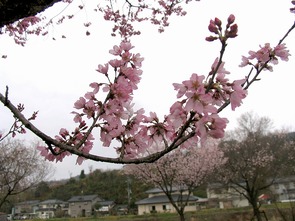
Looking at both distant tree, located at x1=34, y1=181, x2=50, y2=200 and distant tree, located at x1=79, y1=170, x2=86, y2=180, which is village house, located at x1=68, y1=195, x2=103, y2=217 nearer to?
distant tree, located at x1=79, y1=170, x2=86, y2=180

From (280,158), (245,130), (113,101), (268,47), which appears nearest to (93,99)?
(113,101)

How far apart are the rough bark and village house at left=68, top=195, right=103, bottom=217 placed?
222ft

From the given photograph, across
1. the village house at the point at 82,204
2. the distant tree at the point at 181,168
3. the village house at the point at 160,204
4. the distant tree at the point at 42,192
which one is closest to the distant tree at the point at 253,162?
the distant tree at the point at 181,168

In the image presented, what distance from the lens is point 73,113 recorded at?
191cm

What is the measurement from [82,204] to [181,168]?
171 ft

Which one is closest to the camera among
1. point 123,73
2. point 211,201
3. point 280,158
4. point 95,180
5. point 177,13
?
point 123,73

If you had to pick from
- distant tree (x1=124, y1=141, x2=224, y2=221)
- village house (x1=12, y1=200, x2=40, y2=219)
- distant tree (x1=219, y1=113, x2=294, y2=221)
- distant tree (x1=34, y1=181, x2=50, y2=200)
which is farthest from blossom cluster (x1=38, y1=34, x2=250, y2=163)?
distant tree (x1=34, y1=181, x2=50, y2=200)

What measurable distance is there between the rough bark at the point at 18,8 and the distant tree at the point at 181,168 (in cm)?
1769

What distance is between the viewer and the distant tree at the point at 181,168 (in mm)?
20391

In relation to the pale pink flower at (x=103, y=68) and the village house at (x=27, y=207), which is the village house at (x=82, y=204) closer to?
the village house at (x=27, y=207)

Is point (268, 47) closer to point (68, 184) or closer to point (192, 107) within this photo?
point (192, 107)

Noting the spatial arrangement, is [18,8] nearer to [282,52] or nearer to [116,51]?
[116,51]

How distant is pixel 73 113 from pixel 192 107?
2.99 feet

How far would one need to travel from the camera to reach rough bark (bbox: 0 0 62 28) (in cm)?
167
